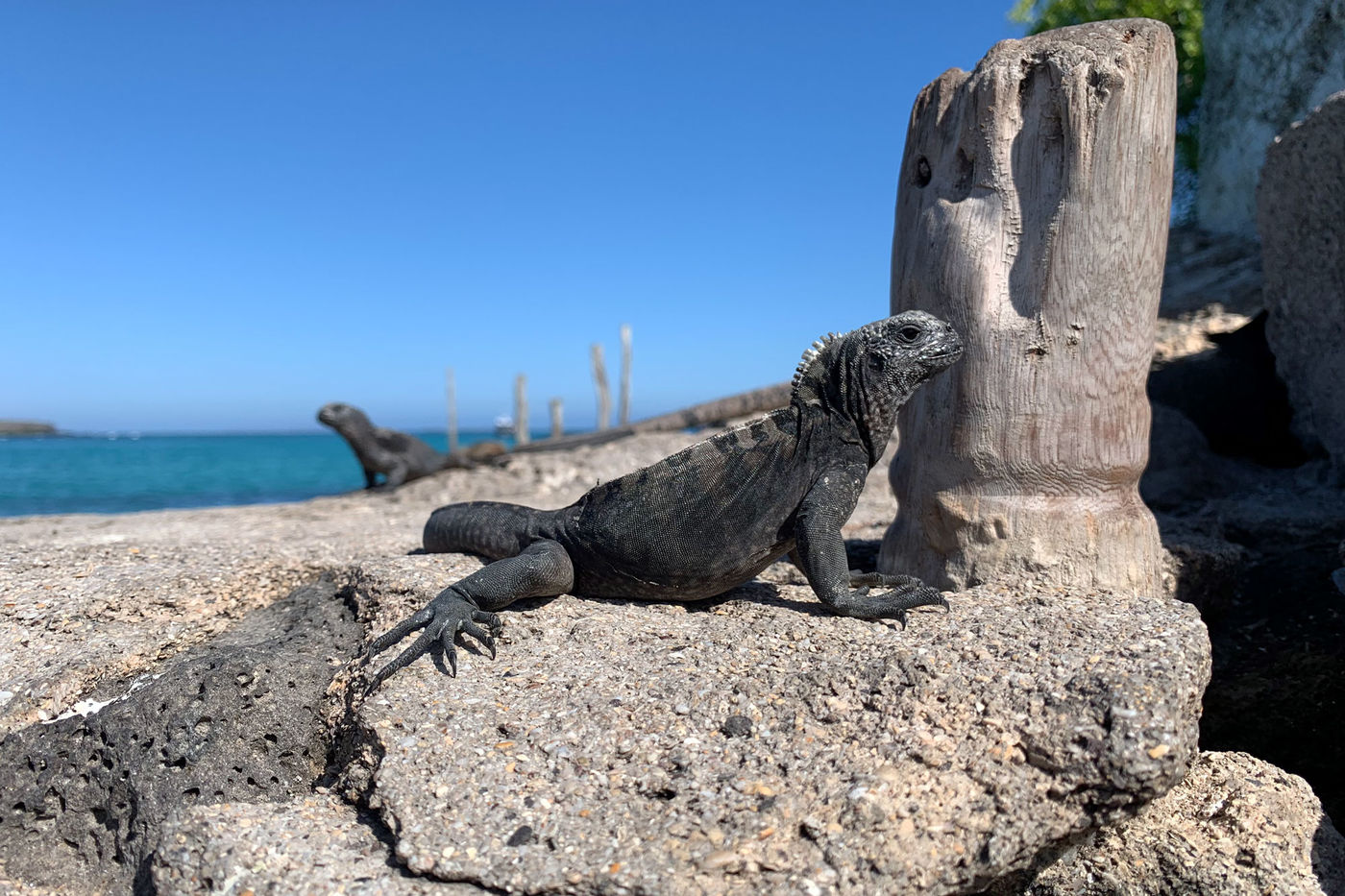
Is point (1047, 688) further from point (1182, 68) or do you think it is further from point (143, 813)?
point (1182, 68)

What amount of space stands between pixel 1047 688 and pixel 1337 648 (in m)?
2.50

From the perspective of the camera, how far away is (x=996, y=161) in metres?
3.44

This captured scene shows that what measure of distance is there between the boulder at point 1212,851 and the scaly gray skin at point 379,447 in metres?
10.2

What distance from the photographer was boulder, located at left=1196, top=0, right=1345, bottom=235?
24.4ft

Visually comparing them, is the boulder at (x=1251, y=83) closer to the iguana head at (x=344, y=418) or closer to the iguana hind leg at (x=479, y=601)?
the iguana hind leg at (x=479, y=601)

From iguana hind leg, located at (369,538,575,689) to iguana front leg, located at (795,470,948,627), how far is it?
3.27ft

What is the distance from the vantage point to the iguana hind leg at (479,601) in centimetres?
286

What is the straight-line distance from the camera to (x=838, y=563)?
318 centimetres

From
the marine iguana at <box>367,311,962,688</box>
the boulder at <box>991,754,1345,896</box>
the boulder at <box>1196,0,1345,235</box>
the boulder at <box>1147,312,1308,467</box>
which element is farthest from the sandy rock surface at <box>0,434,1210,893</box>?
the boulder at <box>1196,0,1345,235</box>

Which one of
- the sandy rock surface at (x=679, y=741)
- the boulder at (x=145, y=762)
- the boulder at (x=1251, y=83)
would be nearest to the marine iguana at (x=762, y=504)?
the sandy rock surface at (x=679, y=741)

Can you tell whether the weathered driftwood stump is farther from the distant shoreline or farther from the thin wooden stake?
the distant shoreline

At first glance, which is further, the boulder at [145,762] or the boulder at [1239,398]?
the boulder at [1239,398]

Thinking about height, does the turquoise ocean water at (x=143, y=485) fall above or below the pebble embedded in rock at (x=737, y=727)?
A: below

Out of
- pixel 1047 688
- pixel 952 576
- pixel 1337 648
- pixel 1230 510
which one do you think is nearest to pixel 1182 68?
pixel 1230 510
